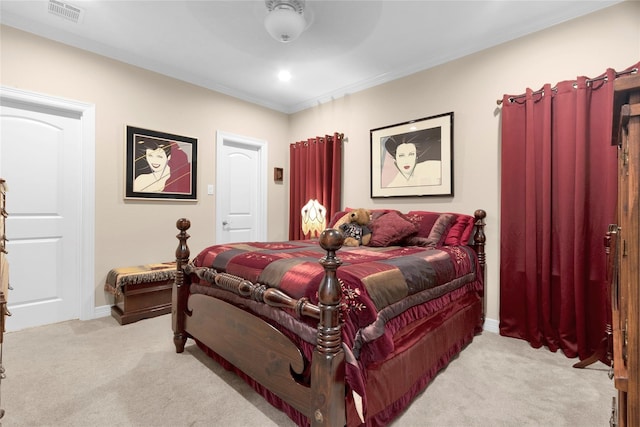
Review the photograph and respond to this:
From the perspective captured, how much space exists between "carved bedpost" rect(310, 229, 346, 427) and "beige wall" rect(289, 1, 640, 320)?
6.88ft

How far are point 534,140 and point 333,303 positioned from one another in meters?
2.24

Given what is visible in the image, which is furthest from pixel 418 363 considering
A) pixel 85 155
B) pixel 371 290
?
pixel 85 155

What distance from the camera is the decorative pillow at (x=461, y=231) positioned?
256cm

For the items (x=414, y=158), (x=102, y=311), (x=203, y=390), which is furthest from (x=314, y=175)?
(x=203, y=390)

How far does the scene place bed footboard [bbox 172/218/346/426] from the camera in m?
1.11

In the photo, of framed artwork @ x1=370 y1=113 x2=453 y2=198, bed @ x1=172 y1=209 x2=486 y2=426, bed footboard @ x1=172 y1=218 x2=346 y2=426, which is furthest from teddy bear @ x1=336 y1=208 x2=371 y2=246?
bed footboard @ x1=172 y1=218 x2=346 y2=426

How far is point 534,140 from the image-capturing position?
7.75ft

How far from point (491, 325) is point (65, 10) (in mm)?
4349

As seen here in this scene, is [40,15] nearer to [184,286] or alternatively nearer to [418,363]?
[184,286]

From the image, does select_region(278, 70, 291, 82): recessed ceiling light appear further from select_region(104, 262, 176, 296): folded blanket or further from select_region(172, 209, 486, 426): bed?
select_region(104, 262, 176, 296): folded blanket

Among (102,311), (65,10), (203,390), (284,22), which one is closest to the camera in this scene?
(203,390)

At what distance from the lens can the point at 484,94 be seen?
8.92 ft

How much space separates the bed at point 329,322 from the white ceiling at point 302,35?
1.80 meters

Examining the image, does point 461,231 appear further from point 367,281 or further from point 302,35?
point 302,35
